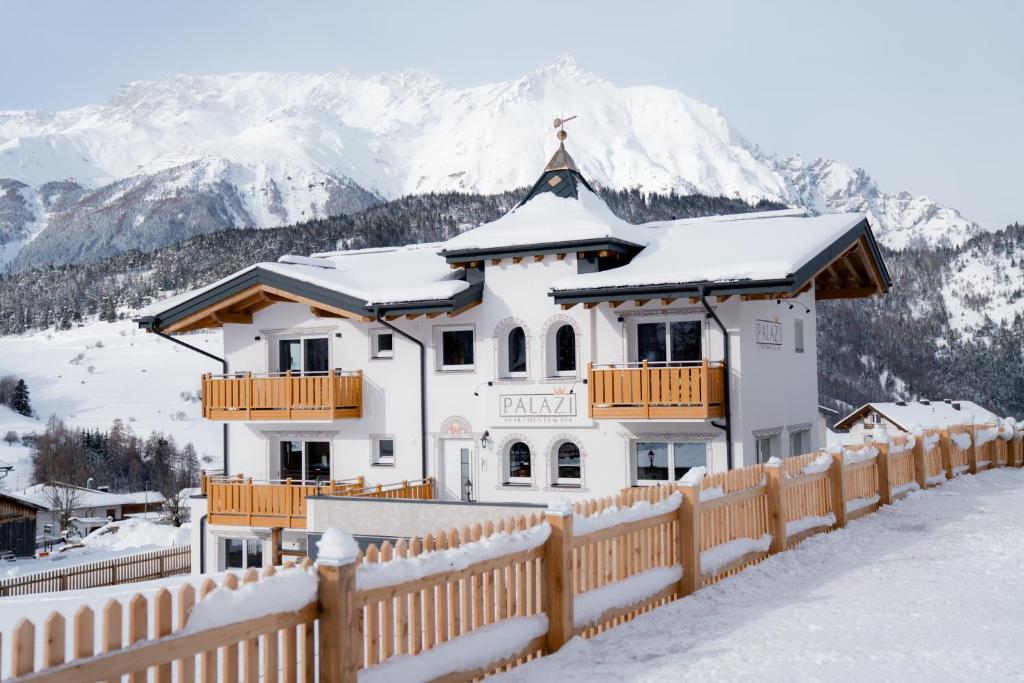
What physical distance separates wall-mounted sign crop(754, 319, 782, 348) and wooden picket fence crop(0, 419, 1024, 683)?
6371 mm

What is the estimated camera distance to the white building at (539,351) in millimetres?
20281

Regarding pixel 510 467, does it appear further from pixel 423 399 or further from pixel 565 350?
pixel 565 350

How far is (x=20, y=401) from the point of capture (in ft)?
489

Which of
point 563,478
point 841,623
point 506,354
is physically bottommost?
point 841,623

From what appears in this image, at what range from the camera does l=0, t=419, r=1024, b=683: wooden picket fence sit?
17.7 feet

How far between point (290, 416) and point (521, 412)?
570cm

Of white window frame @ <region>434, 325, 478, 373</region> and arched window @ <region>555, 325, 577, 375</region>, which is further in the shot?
white window frame @ <region>434, 325, 478, 373</region>

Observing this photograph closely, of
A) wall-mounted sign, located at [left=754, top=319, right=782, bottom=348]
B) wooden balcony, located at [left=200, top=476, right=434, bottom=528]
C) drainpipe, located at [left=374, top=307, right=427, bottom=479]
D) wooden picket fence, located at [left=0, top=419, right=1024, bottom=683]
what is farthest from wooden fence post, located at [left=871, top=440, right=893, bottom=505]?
drainpipe, located at [left=374, top=307, right=427, bottom=479]

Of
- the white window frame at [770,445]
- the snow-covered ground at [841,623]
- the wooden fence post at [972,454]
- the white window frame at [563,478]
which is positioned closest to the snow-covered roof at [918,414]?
the wooden fence post at [972,454]

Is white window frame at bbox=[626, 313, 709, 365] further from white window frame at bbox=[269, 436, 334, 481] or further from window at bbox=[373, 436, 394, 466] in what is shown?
white window frame at bbox=[269, 436, 334, 481]

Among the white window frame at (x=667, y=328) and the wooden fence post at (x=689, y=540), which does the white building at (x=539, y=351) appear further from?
the wooden fence post at (x=689, y=540)

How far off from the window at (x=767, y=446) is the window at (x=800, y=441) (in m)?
1.10

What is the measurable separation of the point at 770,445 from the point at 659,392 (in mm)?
3698

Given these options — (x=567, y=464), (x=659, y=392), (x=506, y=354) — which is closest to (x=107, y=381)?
(x=506, y=354)
